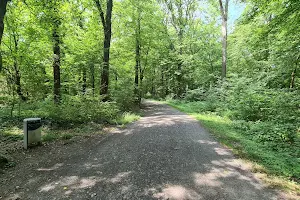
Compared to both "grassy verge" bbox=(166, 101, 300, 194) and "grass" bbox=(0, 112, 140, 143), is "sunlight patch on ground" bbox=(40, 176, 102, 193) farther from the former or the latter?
"grassy verge" bbox=(166, 101, 300, 194)

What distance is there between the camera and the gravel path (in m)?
3.27

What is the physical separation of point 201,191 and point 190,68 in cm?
2083

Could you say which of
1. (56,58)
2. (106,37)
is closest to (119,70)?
(106,37)

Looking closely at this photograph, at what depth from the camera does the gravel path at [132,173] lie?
3.27m

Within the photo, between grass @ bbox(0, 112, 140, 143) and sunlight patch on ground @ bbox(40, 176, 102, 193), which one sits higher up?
grass @ bbox(0, 112, 140, 143)

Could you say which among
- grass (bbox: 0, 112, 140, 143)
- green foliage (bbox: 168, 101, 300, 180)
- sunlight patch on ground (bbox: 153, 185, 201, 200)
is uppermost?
grass (bbox: 0, 112, 140, 143)

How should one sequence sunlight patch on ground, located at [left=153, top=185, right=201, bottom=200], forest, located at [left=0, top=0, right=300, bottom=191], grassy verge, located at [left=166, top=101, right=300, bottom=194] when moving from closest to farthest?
1. sunlight patch on ground, located at [left=153, top=185, right=201, bottom=200]
2. grassy verge, located at [left=166, top=101, right=300, bottom=194]
3. forest, located at [left=0, top=0, right=300, bottom=191]

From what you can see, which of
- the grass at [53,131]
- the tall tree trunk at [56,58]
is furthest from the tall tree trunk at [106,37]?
the grass at [53,131]

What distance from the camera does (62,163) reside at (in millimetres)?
4523

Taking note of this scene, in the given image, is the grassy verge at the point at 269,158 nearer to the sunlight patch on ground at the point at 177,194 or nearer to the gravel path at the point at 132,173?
the gravel path at the point at 132,173

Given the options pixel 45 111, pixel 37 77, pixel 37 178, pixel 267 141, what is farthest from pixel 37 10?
pixel 267 141

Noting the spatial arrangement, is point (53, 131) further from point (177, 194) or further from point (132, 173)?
point (177, 194)

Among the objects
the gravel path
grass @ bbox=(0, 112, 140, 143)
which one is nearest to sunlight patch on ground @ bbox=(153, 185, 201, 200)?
the gravel path

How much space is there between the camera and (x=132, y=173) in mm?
3986
